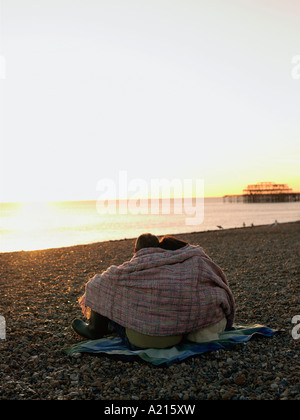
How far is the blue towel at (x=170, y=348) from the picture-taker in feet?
12.4

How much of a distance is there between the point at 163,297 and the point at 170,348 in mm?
586

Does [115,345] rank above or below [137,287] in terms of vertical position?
below

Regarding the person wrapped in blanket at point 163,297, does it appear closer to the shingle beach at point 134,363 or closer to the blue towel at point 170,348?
the blue towel at point 170,348

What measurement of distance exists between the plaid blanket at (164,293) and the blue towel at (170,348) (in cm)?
20

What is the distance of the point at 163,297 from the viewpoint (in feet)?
12.5

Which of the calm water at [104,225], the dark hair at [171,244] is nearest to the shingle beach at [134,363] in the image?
the dark hair at [171,244]

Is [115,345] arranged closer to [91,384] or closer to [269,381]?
[91,384]

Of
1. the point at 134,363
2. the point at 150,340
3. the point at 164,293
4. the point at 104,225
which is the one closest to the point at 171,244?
the point at 164,293

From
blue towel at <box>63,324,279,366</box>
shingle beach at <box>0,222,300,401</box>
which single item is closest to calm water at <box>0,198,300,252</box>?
shingle beach at <box>0,222,300,401</box>

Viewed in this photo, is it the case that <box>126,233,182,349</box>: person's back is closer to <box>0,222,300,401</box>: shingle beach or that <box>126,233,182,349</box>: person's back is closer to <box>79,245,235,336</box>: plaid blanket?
<box>79,245,235,336</box>: plaid blanket
